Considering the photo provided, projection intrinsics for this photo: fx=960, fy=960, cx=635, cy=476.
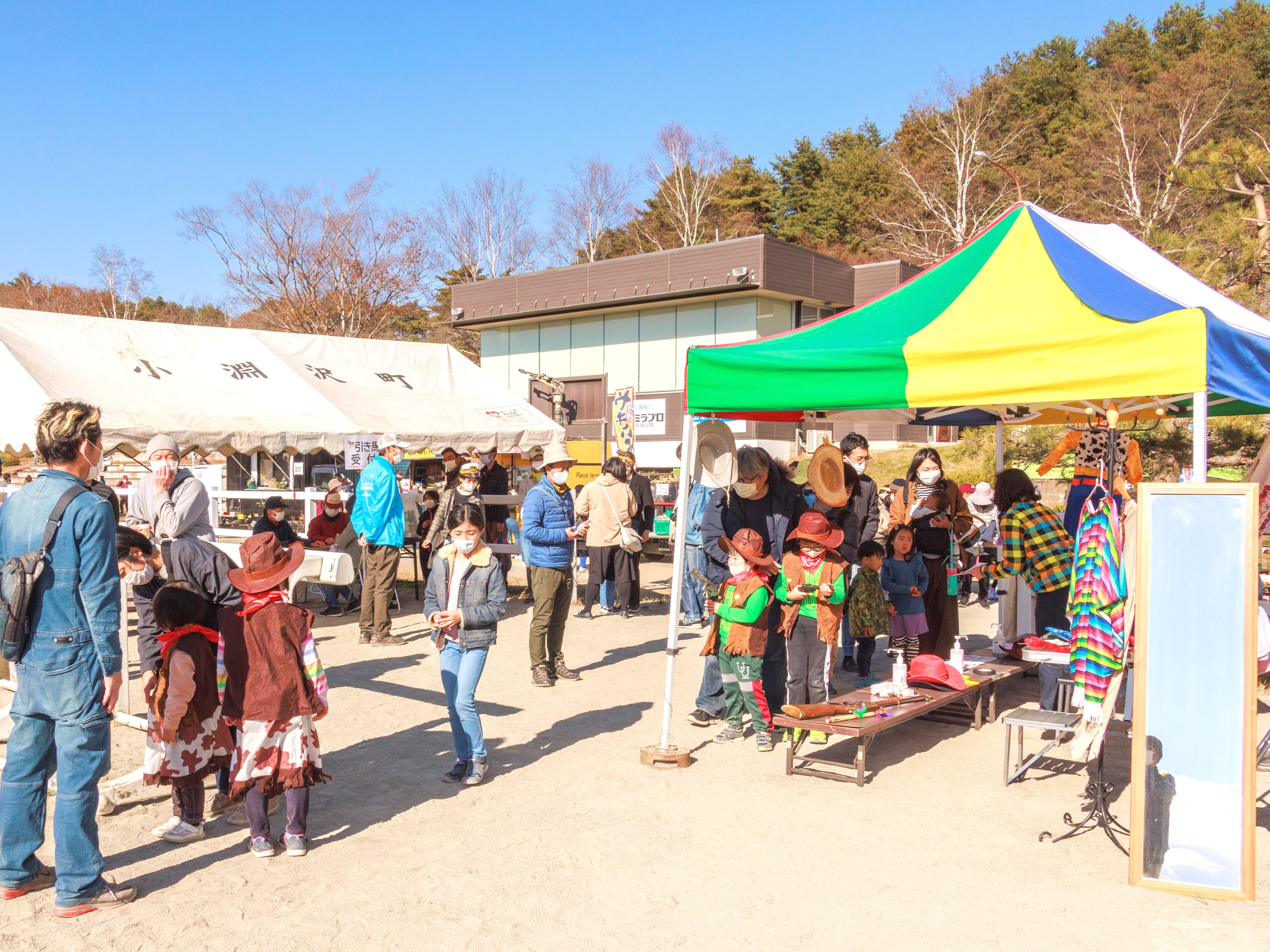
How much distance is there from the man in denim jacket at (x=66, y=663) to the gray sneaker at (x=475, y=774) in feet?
6.26

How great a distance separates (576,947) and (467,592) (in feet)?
6.75

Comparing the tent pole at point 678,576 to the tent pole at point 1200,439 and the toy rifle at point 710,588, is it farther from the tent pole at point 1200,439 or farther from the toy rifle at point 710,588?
the tent pole at point 1200,439

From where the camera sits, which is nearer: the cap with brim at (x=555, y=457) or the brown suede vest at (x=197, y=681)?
the brown suede vest at (x=197, y=681)

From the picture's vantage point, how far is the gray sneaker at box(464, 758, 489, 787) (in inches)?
203

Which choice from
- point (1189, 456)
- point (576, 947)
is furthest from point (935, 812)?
point (1189, 456)

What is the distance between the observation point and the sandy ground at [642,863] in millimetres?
3490

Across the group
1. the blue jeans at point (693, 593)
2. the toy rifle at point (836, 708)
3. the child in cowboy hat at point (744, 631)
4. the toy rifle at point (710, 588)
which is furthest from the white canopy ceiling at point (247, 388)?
the toy rifle at point (836, 708)

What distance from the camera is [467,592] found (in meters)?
5.03

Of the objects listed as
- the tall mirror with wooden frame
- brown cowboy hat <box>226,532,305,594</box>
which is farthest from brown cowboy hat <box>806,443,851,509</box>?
brown cowboy hat <box>226,532,305,594</box>

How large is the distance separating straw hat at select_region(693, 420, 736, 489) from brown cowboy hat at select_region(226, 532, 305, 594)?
9.18ft

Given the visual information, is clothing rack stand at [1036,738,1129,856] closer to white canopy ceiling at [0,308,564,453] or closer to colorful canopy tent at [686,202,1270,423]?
colorful canopy tent at [686,202,1270,423]

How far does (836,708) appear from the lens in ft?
17.7

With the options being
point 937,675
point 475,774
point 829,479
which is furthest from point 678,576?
point 937,675

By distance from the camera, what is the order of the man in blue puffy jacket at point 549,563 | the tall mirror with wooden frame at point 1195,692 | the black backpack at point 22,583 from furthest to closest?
the man in blue puffy jacket at point 549,563 < the tall mirror with wooden frame at point 1195,692 < the black backpack at point 22,583
